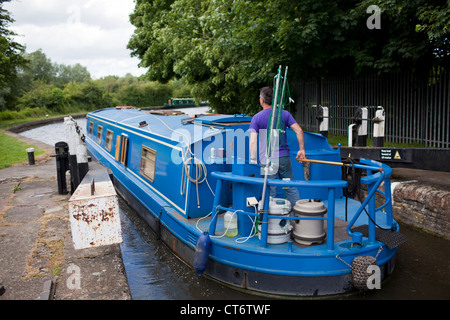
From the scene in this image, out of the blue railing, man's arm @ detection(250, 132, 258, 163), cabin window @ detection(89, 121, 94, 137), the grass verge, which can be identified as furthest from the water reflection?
cabin window @ detection(89, 121, 94, 137)

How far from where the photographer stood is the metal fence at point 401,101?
→ 900 cm

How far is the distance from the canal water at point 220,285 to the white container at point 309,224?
647 mm

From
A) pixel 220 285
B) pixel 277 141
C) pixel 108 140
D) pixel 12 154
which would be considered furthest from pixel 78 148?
pixel 12 154

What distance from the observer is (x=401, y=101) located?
10.1 metres

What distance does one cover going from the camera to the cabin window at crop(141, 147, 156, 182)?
267 inches

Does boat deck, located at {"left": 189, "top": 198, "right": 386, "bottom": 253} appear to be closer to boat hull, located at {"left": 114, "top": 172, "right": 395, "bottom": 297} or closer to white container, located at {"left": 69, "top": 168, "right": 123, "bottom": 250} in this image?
boat hull, located at {"left": 114, "top": 172, "right": 395, "bottom": 297}

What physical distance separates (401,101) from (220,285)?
7.54 m

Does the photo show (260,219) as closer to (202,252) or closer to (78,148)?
(202,252)

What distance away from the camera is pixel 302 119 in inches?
561

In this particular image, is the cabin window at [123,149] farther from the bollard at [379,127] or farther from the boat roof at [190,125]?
the bollard at [379,127]

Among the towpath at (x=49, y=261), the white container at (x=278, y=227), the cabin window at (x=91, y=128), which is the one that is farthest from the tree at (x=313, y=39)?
the towpath at (x=49, y=261)

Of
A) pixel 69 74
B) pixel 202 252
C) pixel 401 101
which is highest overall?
pixel 69 74

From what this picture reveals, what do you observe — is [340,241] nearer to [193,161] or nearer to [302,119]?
[193,161]
